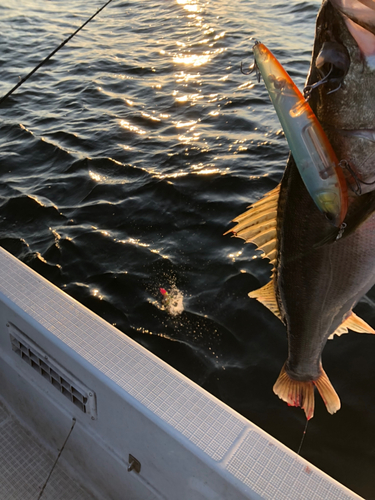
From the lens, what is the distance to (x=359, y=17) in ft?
3.71

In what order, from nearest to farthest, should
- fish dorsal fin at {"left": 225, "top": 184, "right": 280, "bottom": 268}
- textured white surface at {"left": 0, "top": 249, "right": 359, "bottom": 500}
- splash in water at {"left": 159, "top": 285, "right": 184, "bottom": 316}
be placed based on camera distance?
fish dorsal fin at {"left": 225, "top": 184, "right": 280, "bottom": 268}, textured white surface at {"left": 0, "top": 249, "right": 359, "bottom": 500}, splash in water at {"left": 159, "top": 285, "right": 184, "bottom": 316}

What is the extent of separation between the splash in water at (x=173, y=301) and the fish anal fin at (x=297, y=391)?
7.27ft

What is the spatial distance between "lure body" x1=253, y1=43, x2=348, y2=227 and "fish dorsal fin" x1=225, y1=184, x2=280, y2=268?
0.48 m

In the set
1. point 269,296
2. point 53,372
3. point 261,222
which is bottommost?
point 53,372

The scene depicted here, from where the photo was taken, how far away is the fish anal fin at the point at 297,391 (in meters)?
2.14

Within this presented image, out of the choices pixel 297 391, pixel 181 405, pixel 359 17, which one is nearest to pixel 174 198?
pixel 181 405

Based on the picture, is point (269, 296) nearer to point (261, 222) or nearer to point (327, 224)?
point (261, 222)

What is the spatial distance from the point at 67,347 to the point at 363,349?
261 cm

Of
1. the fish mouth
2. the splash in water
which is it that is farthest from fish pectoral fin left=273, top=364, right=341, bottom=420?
the splash in water

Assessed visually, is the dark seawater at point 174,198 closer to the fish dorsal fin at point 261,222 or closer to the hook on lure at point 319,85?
the fish dorsal fin at point 261,222

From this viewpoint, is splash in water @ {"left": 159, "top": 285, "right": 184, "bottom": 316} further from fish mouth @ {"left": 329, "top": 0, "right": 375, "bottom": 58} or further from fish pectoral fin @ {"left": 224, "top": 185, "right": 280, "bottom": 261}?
fish mouth @ {"left": 329, "top": 0, "right": 375, "bottom": 58}

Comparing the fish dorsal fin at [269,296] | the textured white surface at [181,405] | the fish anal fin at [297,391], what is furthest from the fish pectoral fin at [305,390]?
the fish dorsal fin at [269,296]

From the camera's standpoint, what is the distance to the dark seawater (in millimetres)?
3709

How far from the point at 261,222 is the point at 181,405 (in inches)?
43.8
